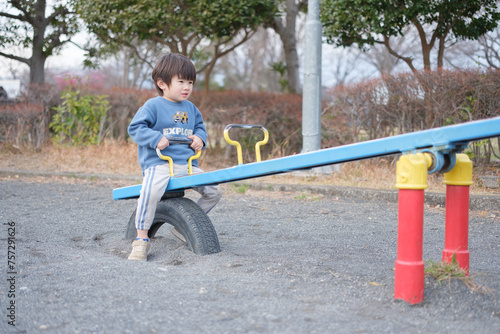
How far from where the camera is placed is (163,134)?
319cm

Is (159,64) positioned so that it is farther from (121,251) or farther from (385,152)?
(385,152)

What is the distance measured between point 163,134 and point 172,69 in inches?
17.0

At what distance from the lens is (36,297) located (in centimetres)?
223

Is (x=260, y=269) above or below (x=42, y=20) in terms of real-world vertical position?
below

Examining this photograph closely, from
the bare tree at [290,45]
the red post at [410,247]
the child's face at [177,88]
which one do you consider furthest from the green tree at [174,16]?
the red post at [410,247]

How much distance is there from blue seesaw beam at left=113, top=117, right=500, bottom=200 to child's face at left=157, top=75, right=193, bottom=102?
678 mm

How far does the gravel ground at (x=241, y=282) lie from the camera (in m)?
1.95

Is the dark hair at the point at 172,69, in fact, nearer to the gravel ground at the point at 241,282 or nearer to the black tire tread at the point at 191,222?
the black tire tread at the point at 191,222

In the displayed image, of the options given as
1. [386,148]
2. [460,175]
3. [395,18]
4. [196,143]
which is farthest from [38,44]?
[460,175]

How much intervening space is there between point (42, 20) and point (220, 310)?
42.2 ft

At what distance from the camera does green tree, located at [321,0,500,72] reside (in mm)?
8086

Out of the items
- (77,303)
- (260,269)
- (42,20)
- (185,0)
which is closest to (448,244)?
(260,269)

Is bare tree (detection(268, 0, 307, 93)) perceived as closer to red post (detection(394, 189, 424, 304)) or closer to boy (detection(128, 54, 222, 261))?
boy (detection(128, 54, 222, 261))

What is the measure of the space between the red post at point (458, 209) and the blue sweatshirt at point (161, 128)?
166 centimetres
